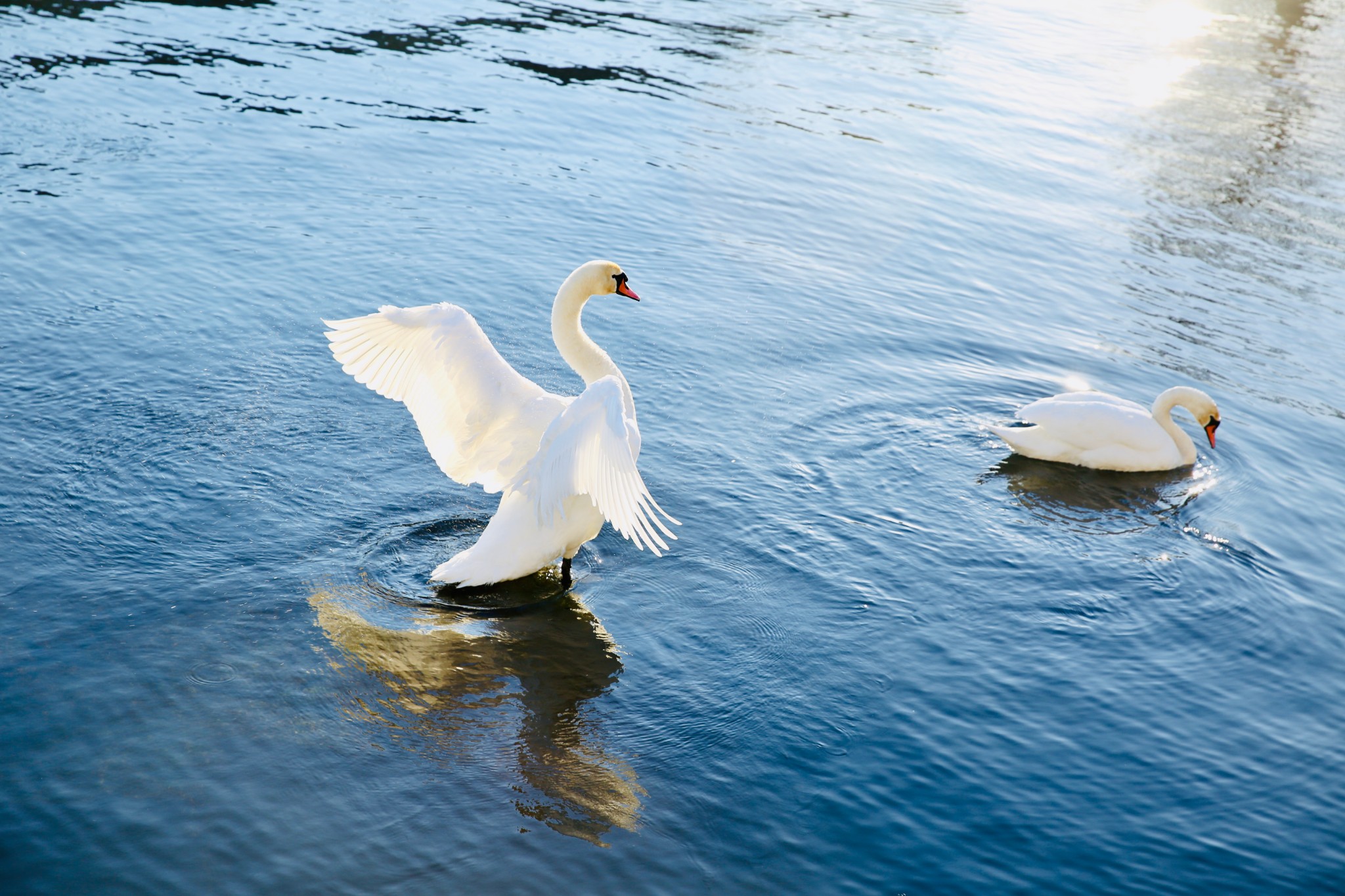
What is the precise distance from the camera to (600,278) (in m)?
8.91

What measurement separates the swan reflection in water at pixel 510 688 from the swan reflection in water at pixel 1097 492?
4268mm

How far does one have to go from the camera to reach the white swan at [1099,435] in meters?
10.4

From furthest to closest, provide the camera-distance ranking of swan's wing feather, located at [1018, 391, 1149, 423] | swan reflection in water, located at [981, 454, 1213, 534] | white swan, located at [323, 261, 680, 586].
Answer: swan's wing feather, located at [1018, 391, 1149, 423] < swan reflection in water, located at [981, 454, 1213, 534] < white swan, located at [323, 261, 680, 586]

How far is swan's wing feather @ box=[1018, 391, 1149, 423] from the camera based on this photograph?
34.5 ft

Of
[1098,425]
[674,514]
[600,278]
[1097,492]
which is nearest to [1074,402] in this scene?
[1098,425]

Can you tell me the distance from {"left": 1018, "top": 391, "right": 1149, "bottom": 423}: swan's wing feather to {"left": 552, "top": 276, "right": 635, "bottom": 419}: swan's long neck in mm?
3966

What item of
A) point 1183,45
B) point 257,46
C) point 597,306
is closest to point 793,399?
point 597,306

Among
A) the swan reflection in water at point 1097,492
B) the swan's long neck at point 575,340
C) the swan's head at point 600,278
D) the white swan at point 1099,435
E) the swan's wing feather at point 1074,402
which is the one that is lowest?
the swan reflection in water at point 1097,492

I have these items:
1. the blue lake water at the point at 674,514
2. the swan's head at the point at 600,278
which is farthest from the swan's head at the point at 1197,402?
the swan's head at the point at 600,278

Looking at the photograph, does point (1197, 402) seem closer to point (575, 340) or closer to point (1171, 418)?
point (1171, 418)

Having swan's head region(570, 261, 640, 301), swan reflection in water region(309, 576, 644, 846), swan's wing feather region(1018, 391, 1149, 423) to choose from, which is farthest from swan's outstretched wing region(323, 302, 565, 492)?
swan's wing feather region(1018, 391, 1149, 423)

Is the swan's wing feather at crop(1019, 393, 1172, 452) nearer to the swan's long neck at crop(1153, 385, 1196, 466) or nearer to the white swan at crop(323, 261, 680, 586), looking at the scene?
the swan's long neck at crop(1153, 385, 1196, 466)

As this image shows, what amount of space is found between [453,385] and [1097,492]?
5.65 metres

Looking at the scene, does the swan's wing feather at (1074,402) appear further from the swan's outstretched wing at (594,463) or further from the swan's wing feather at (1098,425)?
the swan's outstretched wing at (594,463)
